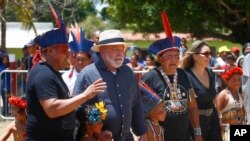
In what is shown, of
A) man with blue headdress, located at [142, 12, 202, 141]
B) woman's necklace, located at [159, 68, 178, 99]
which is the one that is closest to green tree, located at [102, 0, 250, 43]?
man with blue headdress, located at [142, 12, 202, 141]

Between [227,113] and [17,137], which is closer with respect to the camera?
[17,137]

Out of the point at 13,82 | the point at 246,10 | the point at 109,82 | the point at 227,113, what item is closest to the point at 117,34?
the point at 109,82

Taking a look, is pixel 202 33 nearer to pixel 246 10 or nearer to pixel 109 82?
pixel 246 10

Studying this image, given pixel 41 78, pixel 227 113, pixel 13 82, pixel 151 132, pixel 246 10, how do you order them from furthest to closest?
pixel 246 10, pixel 13 82, pixel 227 113, pixel 151 132, pixel 41 78

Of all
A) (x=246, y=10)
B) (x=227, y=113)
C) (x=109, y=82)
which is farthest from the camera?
(x=246, y=10)

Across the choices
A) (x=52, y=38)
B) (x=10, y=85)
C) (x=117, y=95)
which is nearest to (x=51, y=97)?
(x=52, y=38)

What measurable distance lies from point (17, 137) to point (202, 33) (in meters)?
18.7

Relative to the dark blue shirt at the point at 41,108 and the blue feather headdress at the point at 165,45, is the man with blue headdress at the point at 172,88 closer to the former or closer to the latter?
the blue feather headdress at the point at 165,45

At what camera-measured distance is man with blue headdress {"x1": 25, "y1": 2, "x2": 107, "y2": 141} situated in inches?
203

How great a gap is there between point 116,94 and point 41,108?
915 millimetres

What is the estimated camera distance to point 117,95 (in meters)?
5.94

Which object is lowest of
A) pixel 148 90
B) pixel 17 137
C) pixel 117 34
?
pixel 17 137

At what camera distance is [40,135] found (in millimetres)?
5281

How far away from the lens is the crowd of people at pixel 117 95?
5.29 metres
